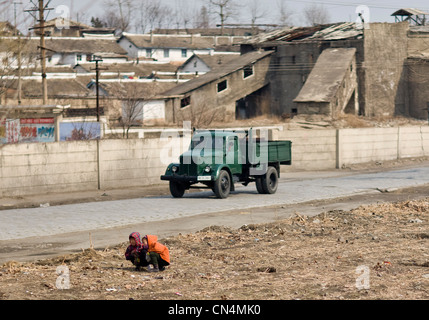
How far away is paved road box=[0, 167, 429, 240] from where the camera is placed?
18336 mm

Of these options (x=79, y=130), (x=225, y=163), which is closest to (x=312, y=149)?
(x=225, y=163)

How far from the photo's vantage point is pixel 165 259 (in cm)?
1243

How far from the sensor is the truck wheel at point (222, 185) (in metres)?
23.3

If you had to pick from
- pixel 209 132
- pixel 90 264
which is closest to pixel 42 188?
pixel 209 132

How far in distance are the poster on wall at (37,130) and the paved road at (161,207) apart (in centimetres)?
863

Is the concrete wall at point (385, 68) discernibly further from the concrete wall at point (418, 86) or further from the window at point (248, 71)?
the window at point (248, 71)

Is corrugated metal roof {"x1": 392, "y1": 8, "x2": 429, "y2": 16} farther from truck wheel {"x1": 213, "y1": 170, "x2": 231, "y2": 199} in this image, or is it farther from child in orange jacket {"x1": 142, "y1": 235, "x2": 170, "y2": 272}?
child in orange jacket {"x1": 142, "y1": 235, "x2": 170, "y2": 272}

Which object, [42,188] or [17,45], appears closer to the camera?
[17,45]

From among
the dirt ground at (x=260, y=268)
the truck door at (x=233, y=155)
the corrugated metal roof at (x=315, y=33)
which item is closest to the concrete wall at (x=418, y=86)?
the corrugated metal roof at (x=315, y=33)

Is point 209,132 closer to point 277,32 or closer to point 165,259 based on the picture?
point 165,259

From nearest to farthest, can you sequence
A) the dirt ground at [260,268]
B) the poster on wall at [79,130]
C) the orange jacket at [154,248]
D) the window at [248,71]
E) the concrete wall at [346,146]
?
the dirt ground at [260,268] → the orange jacket at [154,248] → the concrete wall at [346,146] → the poster on wall at [79,130] → the window at [248,71]

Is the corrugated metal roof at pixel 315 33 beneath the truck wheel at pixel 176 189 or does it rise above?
above

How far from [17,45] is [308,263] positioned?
633cm

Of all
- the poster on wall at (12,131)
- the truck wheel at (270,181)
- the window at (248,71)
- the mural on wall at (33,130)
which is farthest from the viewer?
the window at (248,71)
